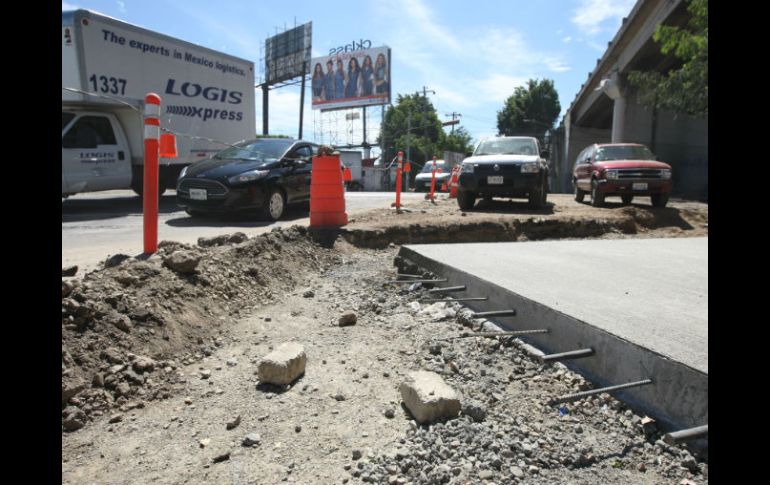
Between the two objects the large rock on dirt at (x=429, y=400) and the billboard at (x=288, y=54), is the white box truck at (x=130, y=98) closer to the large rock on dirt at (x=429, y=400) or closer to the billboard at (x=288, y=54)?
the large rock on dirt at (x=429, y=400)

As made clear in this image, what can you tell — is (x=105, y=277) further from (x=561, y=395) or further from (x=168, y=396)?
(x=561, y=395)

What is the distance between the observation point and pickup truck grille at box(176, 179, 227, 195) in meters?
8.41

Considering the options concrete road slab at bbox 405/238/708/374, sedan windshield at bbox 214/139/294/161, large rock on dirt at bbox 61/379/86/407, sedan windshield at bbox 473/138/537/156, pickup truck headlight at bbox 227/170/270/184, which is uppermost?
sedan windshield at bbox 473/138/537/156

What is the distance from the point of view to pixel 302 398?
2520 millimetres

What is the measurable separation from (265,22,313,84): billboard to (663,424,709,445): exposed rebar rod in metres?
51.0

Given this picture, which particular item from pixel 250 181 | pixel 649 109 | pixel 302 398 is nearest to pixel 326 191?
pixel 250 181

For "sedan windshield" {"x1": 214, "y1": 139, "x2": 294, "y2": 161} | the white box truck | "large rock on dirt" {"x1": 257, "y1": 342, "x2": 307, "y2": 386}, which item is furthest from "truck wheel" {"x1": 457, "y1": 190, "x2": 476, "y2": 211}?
"large rock on dirt" {"x1": 257, "y1": 342, "x2": 307, "y2": 386}

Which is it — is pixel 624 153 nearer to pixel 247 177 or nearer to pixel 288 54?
pixel 247 177

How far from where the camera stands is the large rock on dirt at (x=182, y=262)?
12.4ft

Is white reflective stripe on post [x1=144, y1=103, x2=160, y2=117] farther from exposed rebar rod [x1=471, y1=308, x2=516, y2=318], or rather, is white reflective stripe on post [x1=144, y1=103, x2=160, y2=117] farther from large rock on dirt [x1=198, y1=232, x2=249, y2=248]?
exposed rebar rod [x1=471, y1=308, x2=516, y2=318]

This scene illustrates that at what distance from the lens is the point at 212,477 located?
1923mm

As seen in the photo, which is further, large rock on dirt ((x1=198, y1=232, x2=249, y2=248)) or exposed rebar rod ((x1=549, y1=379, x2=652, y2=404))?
large rock on dirt ((x1=198, y1=232, x2=249, y2=248))
